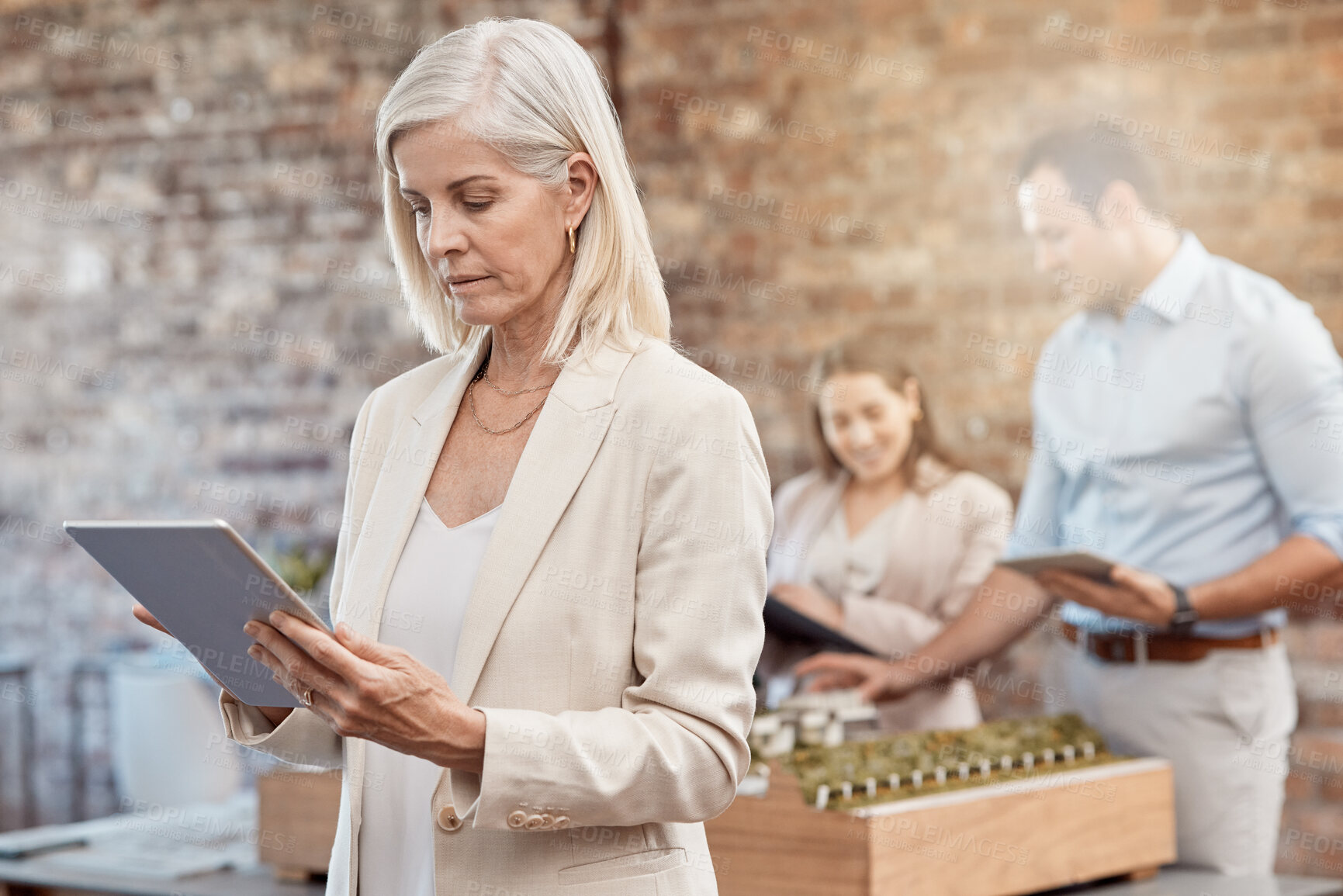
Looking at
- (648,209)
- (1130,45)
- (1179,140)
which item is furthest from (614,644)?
(648,209)

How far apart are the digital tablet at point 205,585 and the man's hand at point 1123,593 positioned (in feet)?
5.68

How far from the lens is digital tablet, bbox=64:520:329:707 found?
3.84ft

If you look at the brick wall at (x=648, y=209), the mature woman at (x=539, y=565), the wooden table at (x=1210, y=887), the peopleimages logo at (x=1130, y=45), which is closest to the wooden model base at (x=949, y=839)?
the wooden table at (x=1210, y=887)

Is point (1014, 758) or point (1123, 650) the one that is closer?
point (1014, 758)

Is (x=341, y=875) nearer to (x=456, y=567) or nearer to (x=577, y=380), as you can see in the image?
(x=456, y=567)

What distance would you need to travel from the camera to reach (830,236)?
4090 millimetres

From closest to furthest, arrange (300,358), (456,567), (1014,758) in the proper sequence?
(456,567)
(1014,758)
(300,358)

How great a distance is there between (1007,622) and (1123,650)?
13.3 inches

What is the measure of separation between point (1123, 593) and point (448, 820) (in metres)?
1.76

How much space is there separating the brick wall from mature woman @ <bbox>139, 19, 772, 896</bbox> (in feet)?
8.33

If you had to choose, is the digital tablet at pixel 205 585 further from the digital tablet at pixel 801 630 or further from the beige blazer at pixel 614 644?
the digital tablet at pixel 801 630

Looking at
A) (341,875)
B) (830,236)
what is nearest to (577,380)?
(341,875)

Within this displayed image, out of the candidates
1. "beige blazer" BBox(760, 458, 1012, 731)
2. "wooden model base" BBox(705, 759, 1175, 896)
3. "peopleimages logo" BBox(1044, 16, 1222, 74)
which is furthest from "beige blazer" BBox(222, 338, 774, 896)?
"peopleimages logo" BBox(1044, 16, 1222, 74)

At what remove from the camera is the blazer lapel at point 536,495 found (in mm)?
1332
